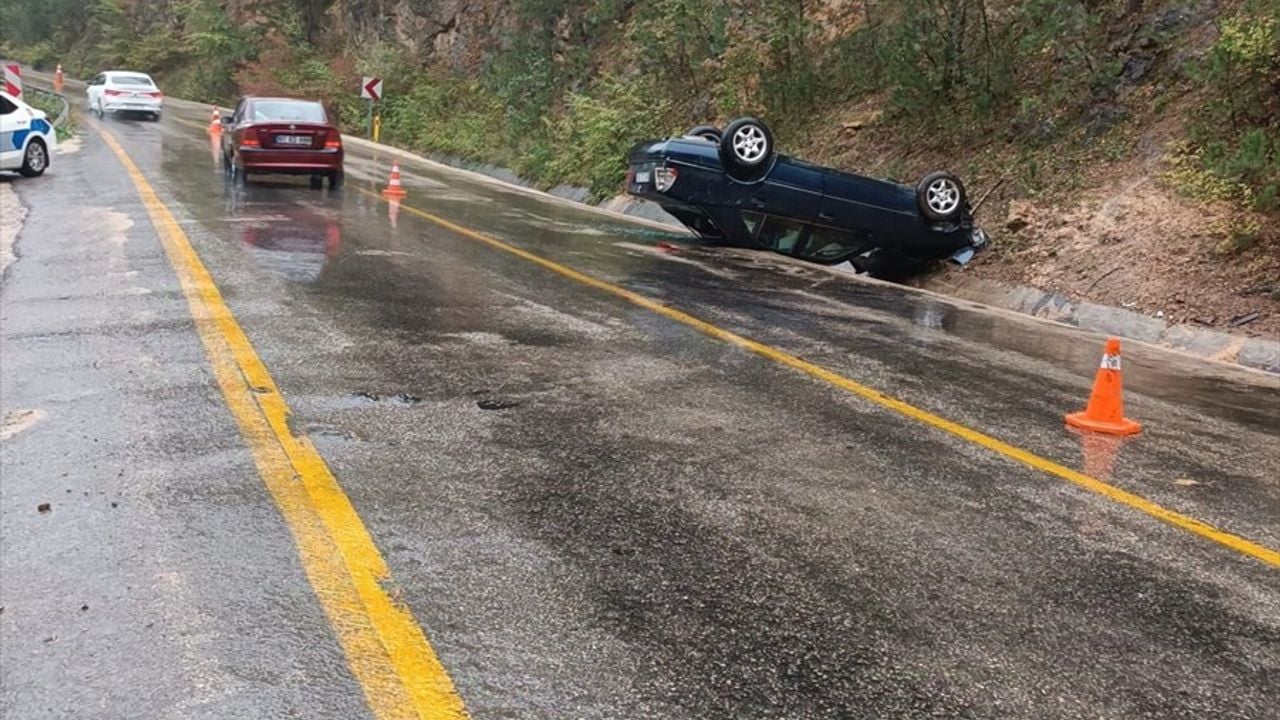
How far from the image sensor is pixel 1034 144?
14750 mm

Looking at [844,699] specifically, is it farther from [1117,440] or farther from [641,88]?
[641,88]

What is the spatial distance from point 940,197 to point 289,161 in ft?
35.6

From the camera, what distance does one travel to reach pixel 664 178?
13156 millimetres

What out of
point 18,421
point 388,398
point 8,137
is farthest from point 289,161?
point 18,421

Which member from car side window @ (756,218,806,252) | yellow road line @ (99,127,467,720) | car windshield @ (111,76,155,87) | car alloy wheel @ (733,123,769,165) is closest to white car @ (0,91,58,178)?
car alloy wheel @ (733,123,769,165)

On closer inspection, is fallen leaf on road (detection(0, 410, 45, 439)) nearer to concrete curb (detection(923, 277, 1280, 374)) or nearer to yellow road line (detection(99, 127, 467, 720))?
yellow road line (detection(99, 127, 467, 720))

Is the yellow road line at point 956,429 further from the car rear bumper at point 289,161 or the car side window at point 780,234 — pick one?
the car rear bumper at point 289,161

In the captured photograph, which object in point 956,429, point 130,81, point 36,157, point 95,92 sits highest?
point 956,429

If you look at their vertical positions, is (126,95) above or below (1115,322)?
below

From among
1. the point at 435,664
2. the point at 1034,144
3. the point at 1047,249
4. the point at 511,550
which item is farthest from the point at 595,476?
the point at 1034,144

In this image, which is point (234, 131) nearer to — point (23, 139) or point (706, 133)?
point (23, 139)

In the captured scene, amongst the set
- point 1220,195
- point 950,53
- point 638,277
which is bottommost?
point 638,277

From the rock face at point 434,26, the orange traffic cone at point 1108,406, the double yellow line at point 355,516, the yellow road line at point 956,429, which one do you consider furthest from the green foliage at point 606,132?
the orange traffic cone at point 1108,406

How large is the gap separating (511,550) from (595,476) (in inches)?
37.1
